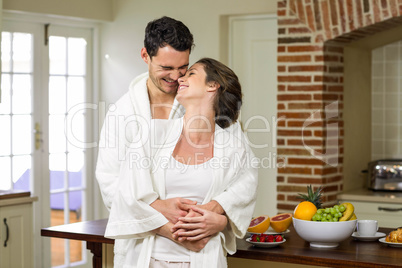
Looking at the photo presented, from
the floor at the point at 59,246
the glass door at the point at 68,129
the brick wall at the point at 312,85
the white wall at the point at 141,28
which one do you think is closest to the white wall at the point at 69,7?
the white wall at the point at 141,28

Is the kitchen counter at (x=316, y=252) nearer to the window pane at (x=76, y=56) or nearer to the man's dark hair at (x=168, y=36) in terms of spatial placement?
the man's dark hair at (x=168, y=36)

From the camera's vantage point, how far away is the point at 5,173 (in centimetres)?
509

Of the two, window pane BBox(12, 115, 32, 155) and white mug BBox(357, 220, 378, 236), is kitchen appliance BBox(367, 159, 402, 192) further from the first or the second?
window pane BBox(12, 115, 32, 155)

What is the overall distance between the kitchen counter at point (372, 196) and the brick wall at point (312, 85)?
101mm

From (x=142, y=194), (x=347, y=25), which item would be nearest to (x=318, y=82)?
(x=347, y=25)

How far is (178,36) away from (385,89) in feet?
10.6

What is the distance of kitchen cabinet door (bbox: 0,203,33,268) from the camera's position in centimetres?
423

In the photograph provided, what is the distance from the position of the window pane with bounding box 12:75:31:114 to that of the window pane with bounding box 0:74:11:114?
0.05 metres

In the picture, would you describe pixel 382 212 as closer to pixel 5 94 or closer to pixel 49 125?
pixel 49 125

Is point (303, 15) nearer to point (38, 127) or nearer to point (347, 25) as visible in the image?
point (347, 25)

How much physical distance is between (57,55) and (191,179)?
357cm

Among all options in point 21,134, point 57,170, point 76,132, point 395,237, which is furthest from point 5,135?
point 395,237

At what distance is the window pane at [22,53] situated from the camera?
5.16 m

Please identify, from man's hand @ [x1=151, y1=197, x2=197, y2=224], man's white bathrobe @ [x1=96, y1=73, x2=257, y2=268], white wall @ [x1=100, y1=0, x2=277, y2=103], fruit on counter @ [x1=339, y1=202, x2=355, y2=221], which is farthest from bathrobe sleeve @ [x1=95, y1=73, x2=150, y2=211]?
white wall @ [x1=100, y1=0, x2=277, y2=103]
